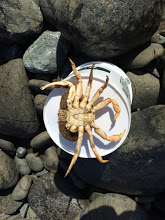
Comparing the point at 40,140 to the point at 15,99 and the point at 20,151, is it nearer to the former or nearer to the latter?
the point at 20,151

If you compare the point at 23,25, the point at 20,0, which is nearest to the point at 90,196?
the point at 23,25

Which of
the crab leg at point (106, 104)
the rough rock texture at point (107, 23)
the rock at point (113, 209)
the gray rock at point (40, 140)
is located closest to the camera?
the crab leg at point (106, 104)

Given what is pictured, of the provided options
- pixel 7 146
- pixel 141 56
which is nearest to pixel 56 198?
pixel 7 146

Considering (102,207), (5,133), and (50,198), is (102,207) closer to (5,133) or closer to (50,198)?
(50,198)

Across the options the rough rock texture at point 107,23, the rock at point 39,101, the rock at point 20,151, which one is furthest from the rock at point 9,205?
the rough rock texture at point 107,23

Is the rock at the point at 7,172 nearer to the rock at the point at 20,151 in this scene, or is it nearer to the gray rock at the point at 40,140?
the rock at the point at 20,151

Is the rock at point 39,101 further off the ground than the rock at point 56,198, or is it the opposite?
the rock at point 39,101

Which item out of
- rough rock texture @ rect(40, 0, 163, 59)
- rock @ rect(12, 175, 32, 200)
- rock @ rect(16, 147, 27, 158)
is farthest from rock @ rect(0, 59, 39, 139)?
rough rock texture @ rect(40, 0, 163, 59)
